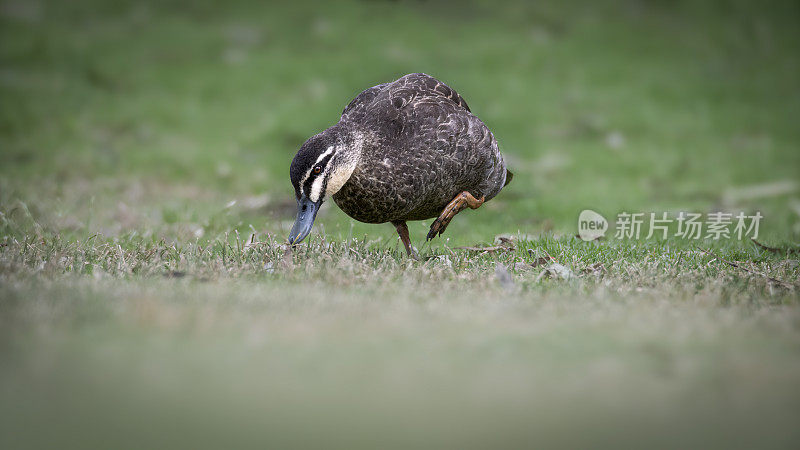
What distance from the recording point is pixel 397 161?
4.98 m

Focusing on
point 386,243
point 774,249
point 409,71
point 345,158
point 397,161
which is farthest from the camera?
point 409,71

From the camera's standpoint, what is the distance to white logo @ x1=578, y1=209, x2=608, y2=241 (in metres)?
6.43

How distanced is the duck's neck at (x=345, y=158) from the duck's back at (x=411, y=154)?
1.6 inches

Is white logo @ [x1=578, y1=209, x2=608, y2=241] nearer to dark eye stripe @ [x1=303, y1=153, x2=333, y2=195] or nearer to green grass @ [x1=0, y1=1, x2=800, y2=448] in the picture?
green grass @ [x1=0, y1=1, x2=800, y2=448]

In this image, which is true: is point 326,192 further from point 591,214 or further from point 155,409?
point 591,214

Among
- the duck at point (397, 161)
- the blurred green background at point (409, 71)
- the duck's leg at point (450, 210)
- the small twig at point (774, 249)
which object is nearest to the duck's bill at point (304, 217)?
the duck at point (397, 161)

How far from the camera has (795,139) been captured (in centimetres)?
1232

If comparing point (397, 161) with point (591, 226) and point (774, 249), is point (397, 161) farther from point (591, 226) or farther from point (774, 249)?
point (774, 249)

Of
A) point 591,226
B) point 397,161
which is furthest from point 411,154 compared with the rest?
point 591,226

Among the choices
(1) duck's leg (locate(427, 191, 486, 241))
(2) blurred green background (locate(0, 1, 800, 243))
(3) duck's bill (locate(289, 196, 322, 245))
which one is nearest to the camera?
(3) duck's bill (locate(289, 196, 322, 245))

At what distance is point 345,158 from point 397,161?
0.38 meters

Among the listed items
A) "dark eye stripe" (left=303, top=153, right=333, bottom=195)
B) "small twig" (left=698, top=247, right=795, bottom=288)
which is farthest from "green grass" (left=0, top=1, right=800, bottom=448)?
"dark eye stripe" (left=303, top=153, right=333, bottom=195)

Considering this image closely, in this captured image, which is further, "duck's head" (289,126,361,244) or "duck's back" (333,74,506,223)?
"duck's back" (333,74,506,223)

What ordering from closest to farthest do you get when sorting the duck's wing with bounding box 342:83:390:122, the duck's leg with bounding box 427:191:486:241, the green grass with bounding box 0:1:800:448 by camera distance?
the green grass with bounding box 0:1:800:448
the duck's wing with bounding box 342:83:390:122
the duck's leg with bounding box 427:191:486:241
